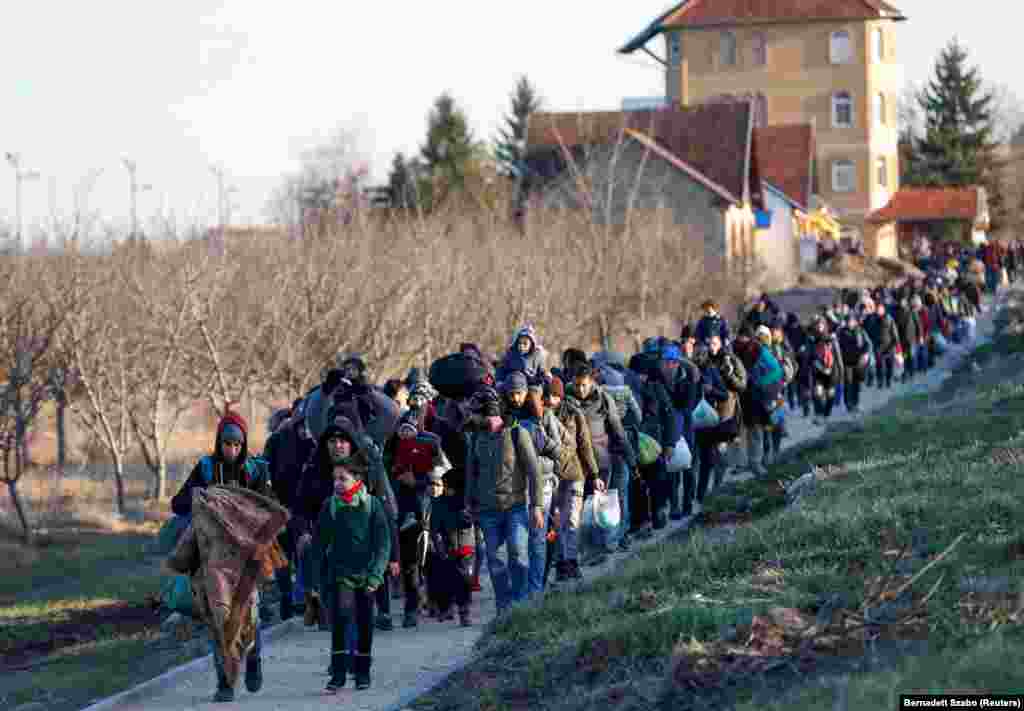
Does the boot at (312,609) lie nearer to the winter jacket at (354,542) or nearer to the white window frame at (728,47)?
the winter jacket at (354,542)

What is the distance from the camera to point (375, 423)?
15.0m

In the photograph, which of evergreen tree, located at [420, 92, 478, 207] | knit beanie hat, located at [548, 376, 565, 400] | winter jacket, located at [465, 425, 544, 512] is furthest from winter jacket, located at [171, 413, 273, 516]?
evergreen tree, located at [420, 92, 478, 207]

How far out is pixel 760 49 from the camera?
87.7 metres

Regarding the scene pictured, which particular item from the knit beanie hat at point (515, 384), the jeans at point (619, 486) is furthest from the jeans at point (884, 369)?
the knit beanie hat at point (515, 384)

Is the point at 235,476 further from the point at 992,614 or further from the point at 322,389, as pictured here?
the point at 992,614

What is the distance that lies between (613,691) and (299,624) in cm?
540

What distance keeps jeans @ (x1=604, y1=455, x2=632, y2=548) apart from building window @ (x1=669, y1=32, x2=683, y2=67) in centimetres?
7189

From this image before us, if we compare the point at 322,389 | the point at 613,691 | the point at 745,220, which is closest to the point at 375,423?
the point at 322,389

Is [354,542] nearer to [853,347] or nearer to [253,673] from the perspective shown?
[253,673]

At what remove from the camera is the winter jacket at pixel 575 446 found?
1461cm

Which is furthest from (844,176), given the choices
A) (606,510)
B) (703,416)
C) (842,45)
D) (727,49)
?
(606,510)

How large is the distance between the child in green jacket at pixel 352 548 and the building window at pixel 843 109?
259ft

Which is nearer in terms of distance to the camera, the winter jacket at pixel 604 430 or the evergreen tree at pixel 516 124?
the winter jacket at pixel 604 430

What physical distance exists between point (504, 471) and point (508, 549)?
2.12 ft
